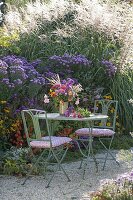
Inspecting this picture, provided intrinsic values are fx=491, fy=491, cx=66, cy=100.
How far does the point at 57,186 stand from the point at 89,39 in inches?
166

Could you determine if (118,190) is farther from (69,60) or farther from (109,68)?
(109,68)

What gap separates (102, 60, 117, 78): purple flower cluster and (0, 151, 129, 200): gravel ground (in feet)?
7.96

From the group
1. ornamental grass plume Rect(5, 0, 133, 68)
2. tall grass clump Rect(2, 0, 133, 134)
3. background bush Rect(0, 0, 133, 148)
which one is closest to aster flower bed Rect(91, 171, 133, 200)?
background bush Rect(0, 0, 133, 148)

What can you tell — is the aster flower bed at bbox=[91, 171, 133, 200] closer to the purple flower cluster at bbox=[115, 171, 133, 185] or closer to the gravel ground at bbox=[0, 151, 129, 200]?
the purple flower cluster at bbox=[115, 171, 133, 185]

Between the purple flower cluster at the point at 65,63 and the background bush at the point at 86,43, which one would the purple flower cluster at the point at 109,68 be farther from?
the purple flower cluster at the point at 65,63

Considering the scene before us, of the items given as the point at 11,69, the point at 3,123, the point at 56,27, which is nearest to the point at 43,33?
the point at 56,27

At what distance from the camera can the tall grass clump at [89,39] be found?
28.9 feet

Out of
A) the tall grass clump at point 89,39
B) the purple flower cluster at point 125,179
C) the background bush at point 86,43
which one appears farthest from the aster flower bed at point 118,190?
the tall grass clump at point 89,39

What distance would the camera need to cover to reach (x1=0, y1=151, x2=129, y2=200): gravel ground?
17.1 ft

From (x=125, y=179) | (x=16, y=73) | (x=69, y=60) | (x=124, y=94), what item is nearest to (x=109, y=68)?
(x=124, y=94)

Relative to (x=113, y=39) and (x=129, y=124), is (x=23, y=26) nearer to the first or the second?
(x=113, y=39)

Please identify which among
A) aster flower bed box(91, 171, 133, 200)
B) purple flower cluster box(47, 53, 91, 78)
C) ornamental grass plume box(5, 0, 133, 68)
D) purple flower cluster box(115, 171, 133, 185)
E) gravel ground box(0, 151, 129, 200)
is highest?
ornamental grass plume box(5, 0, 133, 68)

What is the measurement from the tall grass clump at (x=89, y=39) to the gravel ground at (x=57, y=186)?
251 cm

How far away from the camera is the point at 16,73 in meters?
7.38
